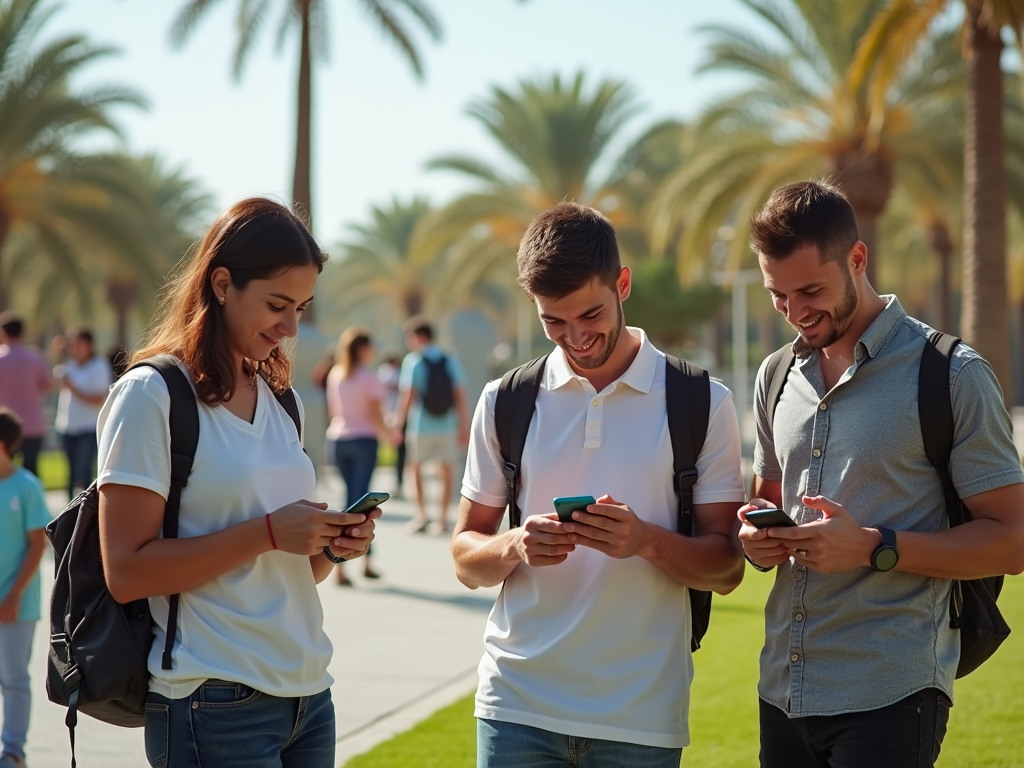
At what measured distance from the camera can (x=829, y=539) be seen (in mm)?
2809

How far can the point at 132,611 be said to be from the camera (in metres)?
2.87

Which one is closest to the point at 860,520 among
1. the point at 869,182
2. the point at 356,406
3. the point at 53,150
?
the point at 356,406

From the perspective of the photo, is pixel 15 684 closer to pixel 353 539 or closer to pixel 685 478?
pixel 353 539

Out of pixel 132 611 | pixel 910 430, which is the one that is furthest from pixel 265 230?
pixel 910 430

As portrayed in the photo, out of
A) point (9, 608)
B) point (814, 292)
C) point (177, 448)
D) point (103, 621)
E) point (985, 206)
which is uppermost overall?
point (985, 206)

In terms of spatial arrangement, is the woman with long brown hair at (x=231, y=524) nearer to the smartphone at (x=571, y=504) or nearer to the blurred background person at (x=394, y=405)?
the smartphone at (x=571, y=504)

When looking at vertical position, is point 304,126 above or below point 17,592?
above

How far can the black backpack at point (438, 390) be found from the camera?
13836 mm

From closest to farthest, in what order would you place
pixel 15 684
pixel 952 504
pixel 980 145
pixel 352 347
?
pixel 952 504
pixel 15 684
pixel 352 347
pixel 980 145

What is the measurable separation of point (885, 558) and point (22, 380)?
11900 mm

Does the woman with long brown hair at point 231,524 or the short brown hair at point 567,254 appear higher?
the short brown hair at point 567,254

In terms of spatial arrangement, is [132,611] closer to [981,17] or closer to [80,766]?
[80,766]

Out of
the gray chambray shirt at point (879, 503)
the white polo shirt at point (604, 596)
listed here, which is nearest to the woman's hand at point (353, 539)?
the white polo shirt at point (604, 596)

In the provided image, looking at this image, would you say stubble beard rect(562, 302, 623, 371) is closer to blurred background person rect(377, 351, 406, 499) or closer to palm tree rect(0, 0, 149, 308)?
blurred background person rect(377, 351, 406, 499)
